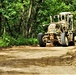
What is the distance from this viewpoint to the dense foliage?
102ft

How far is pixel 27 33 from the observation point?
33500 millimetres

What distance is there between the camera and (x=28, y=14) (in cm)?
3459

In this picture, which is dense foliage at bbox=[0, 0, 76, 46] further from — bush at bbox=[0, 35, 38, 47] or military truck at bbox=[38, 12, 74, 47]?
military truck at bbox=[38, 12, 74, 47]

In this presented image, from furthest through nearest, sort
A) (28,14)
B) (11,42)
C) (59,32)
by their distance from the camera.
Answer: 1. (28,14)
2. (59,32)
3. (11,42)

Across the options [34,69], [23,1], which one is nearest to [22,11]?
[23,1]

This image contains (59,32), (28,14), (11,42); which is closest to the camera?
(11,42)

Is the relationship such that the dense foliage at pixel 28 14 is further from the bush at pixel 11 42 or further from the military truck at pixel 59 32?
the military truck at pixel 59 32

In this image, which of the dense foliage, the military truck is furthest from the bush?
the military truck

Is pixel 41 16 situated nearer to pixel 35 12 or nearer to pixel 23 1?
pixel 35 12

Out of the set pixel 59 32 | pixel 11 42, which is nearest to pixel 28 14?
pixel 59 32

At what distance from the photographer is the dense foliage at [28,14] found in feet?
102

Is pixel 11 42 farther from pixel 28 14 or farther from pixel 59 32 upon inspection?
pixel 28 14

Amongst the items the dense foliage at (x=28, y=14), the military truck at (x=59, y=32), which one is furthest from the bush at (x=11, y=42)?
the military truck at (x=59, y=32)

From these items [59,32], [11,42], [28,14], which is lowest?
[11,42]
